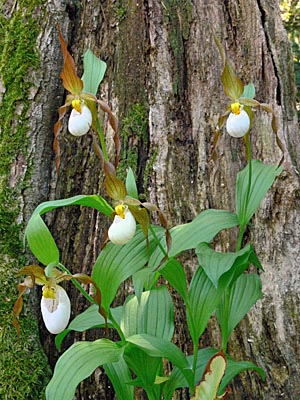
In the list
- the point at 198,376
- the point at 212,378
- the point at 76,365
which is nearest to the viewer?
the point at 212,378

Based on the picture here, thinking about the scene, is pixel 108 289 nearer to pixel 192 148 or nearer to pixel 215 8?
pixel 192 148

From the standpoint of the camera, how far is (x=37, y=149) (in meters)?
1.99

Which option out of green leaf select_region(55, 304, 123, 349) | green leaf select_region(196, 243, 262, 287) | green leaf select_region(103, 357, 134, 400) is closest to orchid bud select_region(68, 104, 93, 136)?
green leaf select_region(196, 243, 262, 287)

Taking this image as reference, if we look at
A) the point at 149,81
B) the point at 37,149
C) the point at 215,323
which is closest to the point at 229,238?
the point at 215,323

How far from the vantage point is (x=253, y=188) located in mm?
1474

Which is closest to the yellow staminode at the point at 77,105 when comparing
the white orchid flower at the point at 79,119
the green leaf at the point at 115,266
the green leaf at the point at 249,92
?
the white orchid flower at the point at 79,119

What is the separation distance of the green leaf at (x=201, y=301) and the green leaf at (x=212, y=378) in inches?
20.9

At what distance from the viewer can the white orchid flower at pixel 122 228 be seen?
4.13 feet

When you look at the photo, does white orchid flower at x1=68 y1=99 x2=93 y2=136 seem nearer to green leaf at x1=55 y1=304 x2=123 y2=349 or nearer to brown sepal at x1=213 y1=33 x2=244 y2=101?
brown sepal at x1=213 y1=33 x2=244 y2=101

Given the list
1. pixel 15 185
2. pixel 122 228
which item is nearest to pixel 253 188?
pixel 122 228

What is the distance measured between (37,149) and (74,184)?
18cm

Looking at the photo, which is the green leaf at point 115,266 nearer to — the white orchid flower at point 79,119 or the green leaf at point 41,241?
the green leaf at point 41,241

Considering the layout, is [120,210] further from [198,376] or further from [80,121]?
[198,376]

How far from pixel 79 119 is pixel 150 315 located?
1.74 ft
